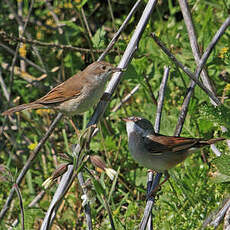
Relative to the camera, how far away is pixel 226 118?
2.57 m

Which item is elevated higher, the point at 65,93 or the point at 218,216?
the point at 65,93

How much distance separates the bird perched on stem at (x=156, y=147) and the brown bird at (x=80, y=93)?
480 millimetres

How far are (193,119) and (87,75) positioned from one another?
1161 mm

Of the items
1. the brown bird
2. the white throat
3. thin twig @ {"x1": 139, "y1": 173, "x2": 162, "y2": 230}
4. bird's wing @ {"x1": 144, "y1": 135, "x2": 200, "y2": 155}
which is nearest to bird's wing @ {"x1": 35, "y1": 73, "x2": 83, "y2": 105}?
the brown bird

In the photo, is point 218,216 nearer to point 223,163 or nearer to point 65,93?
point 223,163

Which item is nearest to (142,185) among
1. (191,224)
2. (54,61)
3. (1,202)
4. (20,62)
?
(191,224)

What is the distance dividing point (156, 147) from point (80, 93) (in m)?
0.99

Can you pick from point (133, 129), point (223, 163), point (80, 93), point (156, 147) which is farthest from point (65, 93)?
point (223, 163)

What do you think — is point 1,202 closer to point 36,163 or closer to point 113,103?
point 36,163

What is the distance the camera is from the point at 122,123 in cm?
485

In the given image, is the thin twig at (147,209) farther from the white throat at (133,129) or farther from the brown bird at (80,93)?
the brown bird at (80,93)

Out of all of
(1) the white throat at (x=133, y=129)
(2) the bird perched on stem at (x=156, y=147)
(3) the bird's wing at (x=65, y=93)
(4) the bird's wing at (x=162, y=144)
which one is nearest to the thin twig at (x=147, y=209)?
(2) the bird perched on stem at (x=156, y=147)

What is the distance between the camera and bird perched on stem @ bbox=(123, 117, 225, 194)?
133 inches

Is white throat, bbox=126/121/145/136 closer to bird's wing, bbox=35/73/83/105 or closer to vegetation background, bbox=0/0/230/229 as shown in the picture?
vegetation background, bbox=0/0/230/229
